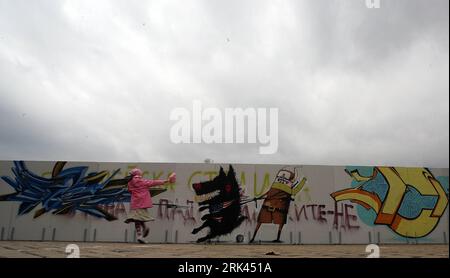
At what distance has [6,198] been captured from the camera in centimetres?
1531

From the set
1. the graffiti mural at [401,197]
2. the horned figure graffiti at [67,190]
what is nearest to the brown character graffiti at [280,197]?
the graffiti mural at [401,197]

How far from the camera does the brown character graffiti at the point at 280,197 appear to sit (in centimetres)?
1502

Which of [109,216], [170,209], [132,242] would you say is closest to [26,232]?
[109,216]

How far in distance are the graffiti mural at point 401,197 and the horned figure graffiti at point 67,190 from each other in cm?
894

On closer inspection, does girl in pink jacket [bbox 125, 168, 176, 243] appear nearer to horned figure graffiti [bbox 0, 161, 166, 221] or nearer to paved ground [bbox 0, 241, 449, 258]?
paved ground [bbox 0, 241, 449, 258]

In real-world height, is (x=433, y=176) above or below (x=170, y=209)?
above

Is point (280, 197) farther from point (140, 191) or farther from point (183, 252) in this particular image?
point (140, 191)

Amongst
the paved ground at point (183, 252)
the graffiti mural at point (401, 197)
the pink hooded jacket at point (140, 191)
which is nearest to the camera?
the paved ground at point (183, 252)

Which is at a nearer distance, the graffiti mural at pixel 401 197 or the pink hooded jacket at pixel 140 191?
the pink hooded jacket at pixel 140 191

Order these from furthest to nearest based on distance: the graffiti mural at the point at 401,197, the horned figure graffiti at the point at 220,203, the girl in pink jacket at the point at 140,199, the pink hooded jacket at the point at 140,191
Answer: the graffiti mural at the point at 401,197 → the horned figure graffiti at the point at 220,203 → the pink hooded jacket at the point at 140,191 → the girl in pink jacket at the point at 140,199

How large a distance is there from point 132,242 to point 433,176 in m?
13.8

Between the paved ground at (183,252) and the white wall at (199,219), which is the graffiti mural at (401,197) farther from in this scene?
the paved ground at (183,252)
